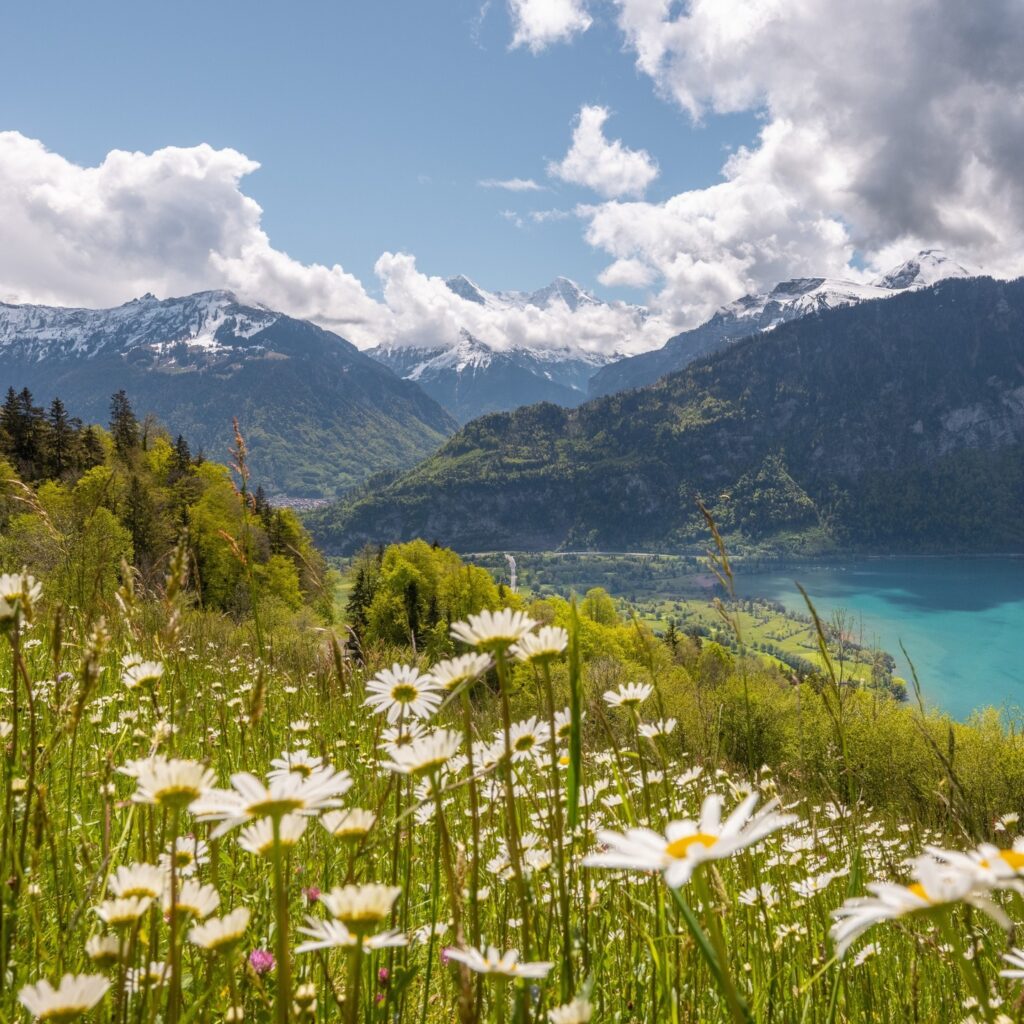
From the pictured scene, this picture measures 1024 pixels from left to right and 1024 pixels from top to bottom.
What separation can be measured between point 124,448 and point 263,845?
51923 mm

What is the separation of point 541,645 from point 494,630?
21cm

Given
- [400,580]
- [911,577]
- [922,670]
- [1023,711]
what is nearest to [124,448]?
[400,580]

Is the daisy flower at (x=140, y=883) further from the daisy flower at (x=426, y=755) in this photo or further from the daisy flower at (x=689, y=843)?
the daisy flower at (x=689, y=843)

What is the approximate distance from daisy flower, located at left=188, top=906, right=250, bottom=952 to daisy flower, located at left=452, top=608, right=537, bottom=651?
1.71ft

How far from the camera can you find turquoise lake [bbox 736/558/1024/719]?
99.0 meters

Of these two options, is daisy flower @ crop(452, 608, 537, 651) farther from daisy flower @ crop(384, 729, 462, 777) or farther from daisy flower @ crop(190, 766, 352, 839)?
daisy flower @ crop(190, 766, 352, 839)

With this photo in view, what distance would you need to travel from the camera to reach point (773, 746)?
41.9 m

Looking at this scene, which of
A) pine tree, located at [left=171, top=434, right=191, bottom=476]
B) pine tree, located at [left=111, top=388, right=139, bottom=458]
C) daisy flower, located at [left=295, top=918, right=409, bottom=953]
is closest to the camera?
daisy flower, located at [left=295, top=918, right=409, bottom=953]

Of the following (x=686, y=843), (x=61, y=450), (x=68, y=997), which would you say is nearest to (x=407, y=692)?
(x=68, y=997)

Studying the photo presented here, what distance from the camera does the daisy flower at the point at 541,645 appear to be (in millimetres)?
1306

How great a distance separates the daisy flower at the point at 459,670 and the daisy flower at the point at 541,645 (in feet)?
0.26

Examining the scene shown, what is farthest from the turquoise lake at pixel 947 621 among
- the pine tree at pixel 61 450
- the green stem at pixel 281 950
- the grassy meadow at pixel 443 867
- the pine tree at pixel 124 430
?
the green stem at pixel 281 950

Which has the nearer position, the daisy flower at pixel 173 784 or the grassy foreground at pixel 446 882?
the grassy foreground at pixel 446 882

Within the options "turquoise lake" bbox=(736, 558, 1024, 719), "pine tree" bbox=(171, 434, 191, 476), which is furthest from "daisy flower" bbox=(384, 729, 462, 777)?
"turquoise lake" bbox=(736, 558, 1024, 719)
